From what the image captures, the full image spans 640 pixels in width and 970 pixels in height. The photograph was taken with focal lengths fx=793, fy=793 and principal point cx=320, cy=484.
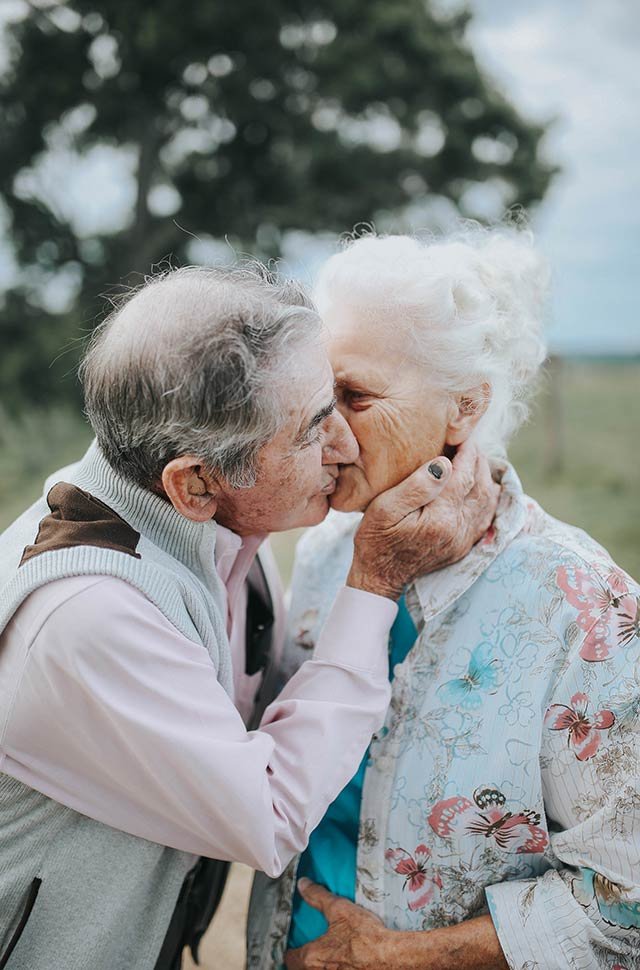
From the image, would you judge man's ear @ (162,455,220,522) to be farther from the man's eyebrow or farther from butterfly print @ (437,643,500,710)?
butterfly print @ (437,643,500,710)

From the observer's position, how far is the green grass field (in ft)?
21.4

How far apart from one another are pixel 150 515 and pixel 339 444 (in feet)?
1.54

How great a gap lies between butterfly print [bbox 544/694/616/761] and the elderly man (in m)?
0.35

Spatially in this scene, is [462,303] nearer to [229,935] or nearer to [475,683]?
[475,683]

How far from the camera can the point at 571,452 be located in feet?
26.0

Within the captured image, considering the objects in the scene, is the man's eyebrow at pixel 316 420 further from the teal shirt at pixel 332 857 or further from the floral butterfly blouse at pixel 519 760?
the teal shirt at pixel 332 857

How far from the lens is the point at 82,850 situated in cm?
143

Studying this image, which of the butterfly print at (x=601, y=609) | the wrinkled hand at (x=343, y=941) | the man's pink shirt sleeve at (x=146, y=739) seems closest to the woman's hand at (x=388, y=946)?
the wrinkled hand at (x=343, y=941)

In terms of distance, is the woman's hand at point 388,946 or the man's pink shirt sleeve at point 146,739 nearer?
the man's pink shirt sleeve at point 146,739

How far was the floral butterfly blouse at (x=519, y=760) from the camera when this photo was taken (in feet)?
4.83

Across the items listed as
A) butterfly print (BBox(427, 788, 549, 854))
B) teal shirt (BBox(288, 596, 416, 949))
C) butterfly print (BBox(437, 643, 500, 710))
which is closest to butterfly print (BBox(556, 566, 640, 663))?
butterfly print (BBox(437, 643, 500, 710))

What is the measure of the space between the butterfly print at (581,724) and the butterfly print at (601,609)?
92 mm

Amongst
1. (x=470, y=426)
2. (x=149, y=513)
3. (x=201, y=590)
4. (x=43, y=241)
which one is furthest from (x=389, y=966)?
(x=43, y=241)

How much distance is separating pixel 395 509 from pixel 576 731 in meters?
0.55
